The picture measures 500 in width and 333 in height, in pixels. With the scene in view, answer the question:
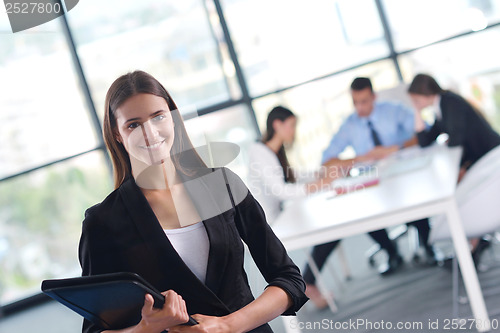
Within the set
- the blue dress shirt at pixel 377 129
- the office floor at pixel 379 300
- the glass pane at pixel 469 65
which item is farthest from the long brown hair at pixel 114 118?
the glass pane at pixel 469 65

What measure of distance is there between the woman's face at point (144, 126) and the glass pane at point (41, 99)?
170 millimetres

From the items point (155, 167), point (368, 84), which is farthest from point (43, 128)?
point (368, 84)

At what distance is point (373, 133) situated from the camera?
3947 mm

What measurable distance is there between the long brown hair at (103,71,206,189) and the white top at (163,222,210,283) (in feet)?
0.32

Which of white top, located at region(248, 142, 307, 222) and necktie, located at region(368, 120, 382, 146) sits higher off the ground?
white top, located at region(248, 142, 307, 222)

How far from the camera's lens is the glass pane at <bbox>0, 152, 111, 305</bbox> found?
0.97 m

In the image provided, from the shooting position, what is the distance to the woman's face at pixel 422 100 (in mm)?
3670

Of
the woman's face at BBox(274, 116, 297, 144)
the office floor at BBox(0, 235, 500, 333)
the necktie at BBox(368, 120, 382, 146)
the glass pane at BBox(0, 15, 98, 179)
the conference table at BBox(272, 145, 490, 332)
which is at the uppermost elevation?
the glass pane at BBox(0, 15, 98, 179)

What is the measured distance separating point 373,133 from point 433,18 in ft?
5.48

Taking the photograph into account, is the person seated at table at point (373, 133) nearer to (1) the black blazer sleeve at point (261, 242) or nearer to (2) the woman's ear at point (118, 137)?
(1) the black blazer sleeve at point (261, 242)

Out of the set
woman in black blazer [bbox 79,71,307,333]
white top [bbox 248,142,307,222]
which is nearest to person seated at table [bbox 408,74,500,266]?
white top [bbox 248,142,307,222]

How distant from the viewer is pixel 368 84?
12.5 ft

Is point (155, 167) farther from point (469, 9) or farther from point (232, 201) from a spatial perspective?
point (469, 9)

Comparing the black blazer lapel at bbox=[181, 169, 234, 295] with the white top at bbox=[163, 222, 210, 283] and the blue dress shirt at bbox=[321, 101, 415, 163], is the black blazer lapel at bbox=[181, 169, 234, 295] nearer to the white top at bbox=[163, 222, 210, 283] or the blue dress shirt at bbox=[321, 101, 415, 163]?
the white top at bbox=[163, 222, 210, 283]
